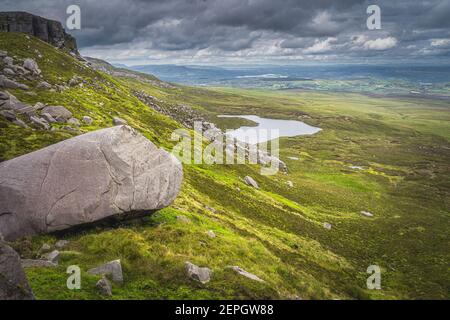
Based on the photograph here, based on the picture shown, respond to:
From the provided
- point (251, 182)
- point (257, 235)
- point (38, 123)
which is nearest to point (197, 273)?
point (257, 235)

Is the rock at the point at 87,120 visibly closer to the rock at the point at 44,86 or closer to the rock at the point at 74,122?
the rock at the point at 74,122

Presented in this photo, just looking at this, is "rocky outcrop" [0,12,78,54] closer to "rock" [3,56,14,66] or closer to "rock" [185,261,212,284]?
"rock" [3,56,14,66]

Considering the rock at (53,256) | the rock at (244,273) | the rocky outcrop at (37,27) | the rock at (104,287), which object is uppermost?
the rocky outcrop at (37,27)

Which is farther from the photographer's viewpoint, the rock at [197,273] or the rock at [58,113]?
the rock at [58,113]

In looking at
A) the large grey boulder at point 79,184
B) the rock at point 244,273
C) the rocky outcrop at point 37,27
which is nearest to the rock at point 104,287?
the large grey boulder at point 79,184

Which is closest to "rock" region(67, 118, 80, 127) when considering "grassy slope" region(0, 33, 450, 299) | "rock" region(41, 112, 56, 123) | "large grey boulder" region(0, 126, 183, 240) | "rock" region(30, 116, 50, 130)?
"grassy slope" region(0, 33, 450, 299)
